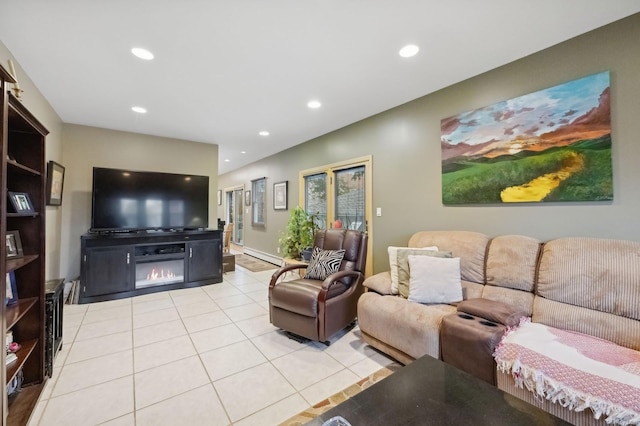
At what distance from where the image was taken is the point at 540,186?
2244 millimetres

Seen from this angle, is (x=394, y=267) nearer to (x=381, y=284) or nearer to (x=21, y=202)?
(x=381, y=284)

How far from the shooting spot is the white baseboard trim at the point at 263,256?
19.5ft

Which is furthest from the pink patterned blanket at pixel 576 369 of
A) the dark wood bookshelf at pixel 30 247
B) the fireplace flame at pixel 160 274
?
the fireplace flame at pixel 160 274

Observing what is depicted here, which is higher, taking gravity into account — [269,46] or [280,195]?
[269,46]

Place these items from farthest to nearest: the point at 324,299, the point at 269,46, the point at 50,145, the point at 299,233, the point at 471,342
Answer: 1. the point at 299,233
2. the point at 50,145
3. the point at 324,299
4. the point at 269,46
5. the point at 471,342

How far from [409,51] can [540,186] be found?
160 cm

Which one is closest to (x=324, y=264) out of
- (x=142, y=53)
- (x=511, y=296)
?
(x=511, y=296)

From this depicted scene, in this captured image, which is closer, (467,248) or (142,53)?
(142,53)

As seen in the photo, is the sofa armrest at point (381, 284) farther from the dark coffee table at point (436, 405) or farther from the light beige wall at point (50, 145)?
the light beige wall at point (50, 145)

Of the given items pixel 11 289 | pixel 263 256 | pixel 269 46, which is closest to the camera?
pixel 11 289

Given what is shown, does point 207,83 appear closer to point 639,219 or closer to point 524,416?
point 524,416

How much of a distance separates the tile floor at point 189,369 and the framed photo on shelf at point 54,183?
145cm

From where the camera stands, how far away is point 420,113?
316 cm

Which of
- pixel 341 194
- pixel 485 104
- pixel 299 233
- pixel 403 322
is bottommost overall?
pixel 403 322
